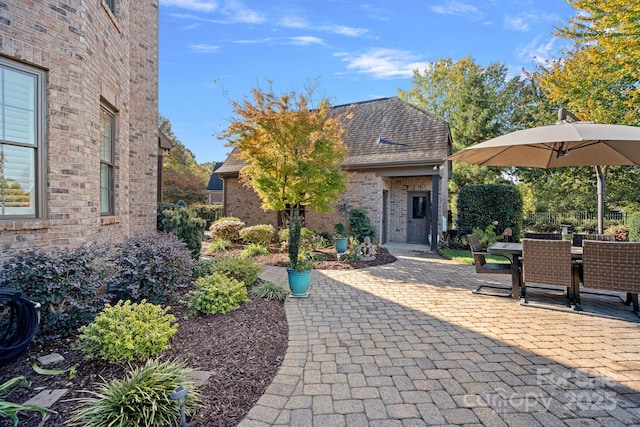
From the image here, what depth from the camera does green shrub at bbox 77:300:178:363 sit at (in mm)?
2705

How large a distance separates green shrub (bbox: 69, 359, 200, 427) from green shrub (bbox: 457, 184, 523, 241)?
11935 millimetres

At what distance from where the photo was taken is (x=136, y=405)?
2.12 metres

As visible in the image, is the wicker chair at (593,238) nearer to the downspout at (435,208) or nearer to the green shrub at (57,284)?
the downspout at (435,208)

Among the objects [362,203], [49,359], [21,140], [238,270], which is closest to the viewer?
[49,359]

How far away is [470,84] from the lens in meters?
21.2

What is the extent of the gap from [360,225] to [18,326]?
388 inches

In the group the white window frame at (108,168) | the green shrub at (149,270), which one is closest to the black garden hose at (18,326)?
the green shrub at (149,270)

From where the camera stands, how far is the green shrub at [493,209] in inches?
463

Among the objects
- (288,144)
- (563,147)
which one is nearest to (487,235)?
(563,147)

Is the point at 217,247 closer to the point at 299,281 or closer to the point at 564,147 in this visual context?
the point at 299,281

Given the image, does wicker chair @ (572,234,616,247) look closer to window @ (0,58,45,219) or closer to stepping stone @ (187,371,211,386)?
stepping stone @ (187,371,211,386)

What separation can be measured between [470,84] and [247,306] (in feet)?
73.8

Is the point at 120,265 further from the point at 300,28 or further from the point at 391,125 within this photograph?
the point at 391,125

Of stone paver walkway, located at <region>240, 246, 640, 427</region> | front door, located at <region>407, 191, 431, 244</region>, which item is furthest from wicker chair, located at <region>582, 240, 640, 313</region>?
front door, located at <region>407, 191, 431, 244</region>
